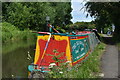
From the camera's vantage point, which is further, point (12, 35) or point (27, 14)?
point (27, 14)

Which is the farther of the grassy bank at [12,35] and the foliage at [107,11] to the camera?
the grassy bank at [12,35]

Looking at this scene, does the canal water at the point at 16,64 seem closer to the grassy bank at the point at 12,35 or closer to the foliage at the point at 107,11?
the foliage at the point at 107,11

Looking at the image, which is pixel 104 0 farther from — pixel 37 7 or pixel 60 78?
pixel 37 7

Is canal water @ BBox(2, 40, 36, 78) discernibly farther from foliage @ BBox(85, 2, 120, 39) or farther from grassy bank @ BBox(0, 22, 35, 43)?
grassy bank @ BBox(0, 22, 35, 43)

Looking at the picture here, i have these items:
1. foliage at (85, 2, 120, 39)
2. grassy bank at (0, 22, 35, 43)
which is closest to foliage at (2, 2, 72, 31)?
grassy bank at (0, 22, 35, 43)

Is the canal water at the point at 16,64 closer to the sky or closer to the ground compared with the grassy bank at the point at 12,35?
closer to the ground

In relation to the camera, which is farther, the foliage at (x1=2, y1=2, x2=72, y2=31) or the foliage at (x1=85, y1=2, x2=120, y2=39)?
the foliage at (x1=2, y1=2, x2=72, y2=31)

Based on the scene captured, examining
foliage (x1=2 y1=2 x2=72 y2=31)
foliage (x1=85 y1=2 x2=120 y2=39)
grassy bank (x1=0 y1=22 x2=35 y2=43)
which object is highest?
foliage (x1=2 y1=2 x2=72 y2=31)

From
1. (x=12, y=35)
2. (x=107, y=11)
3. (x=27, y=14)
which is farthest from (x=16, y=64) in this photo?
(x=27, y=14)

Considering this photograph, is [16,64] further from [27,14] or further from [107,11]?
[27,14]

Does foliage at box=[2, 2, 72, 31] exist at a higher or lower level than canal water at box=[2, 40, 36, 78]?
higher

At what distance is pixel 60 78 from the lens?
17.0 ft

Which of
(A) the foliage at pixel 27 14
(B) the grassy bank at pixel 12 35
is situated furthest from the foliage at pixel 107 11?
(A) the foliage at pixel 27 14

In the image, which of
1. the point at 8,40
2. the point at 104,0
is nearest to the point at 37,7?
the point at 8,40
